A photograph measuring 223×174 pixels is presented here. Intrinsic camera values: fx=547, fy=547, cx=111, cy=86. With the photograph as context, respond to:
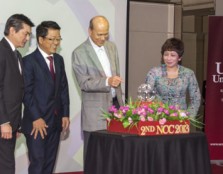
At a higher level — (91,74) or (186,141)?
(91,74)

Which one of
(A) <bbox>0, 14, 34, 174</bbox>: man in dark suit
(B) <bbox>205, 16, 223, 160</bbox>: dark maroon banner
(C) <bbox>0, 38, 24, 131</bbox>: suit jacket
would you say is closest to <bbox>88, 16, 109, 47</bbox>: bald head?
(A) <bbox>0, 14, 34, 174</bbox>: man in dark suit

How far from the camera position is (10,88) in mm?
4391

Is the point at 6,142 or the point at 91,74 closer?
the point at 6,142

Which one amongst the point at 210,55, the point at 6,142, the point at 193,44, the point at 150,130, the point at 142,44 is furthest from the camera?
the point at 193,44

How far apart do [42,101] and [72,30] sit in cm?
186

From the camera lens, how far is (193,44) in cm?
888

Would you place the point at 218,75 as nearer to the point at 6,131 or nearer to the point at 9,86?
the point at 9,86

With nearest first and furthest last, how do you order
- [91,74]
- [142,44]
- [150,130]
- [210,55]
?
[150,130] < [91,74] < [210,55] < [142,44]

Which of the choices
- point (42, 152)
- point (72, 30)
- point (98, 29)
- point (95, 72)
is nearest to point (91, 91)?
point (95, 72)

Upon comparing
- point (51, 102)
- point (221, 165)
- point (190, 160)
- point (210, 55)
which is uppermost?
point (210, 55)

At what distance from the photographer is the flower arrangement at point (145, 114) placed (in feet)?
12.8

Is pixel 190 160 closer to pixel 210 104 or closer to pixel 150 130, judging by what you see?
pixel 150 130

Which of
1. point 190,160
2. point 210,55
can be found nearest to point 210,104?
point 210,55

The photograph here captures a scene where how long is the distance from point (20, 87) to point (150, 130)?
124cm
